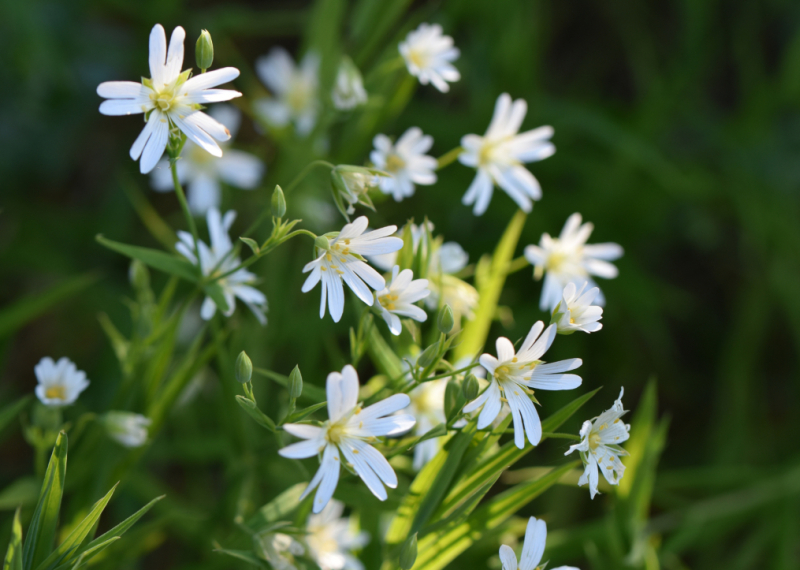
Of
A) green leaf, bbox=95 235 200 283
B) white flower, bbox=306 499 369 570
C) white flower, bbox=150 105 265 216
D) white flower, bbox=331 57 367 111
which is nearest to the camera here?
green leaf, bbox=95 235 200 283

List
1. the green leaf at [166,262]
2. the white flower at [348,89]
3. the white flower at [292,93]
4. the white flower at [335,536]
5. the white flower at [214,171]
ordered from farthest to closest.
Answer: the white flower at [214,171], the white flower at [292,93], the white flower at [348,89], the white flower at [335,536], the green leaf at [166,262]

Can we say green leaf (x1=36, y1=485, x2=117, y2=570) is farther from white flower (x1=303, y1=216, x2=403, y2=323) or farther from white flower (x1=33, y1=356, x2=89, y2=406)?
white flower (x1=303, y1=216, x2=403, y2=323)

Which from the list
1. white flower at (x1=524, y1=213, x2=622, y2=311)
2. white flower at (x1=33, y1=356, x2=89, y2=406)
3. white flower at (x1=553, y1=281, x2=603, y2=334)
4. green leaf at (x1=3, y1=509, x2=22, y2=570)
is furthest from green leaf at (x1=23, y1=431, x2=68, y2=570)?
white flower at (x1=524, y1=213, x2=622, y2=311)

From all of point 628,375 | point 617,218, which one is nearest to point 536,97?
point 617,218

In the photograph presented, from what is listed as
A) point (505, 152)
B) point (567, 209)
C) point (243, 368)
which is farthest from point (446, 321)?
point (567, 209)

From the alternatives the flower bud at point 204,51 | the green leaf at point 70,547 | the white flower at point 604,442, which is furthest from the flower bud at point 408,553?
the flower bud at point 204,51

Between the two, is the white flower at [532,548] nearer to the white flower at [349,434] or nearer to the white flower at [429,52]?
the white flower at [349,434]
